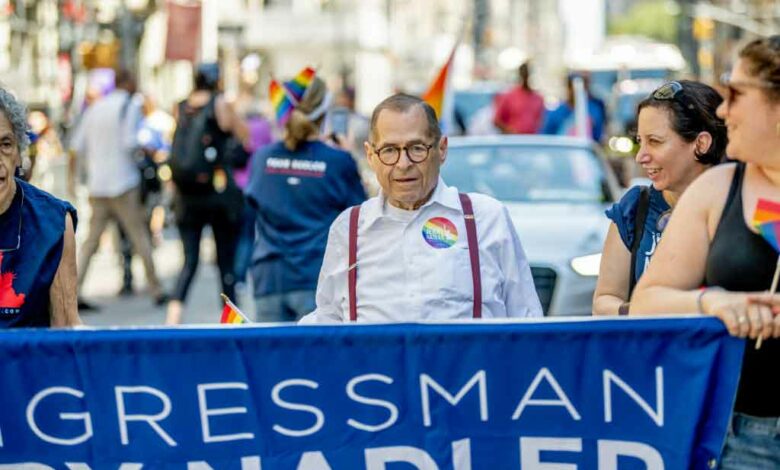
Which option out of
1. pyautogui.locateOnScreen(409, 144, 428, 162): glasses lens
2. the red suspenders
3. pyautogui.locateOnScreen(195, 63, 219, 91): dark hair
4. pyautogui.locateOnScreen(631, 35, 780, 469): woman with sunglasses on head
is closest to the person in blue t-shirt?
the red suspenders

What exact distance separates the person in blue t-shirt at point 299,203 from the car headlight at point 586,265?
1701 millimetres

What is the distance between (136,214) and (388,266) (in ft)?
32.5

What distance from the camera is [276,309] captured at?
336 inches

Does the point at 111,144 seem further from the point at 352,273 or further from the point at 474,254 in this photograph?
the point at 474,254

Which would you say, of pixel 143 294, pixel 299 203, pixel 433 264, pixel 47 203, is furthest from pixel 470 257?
pixel 143 294

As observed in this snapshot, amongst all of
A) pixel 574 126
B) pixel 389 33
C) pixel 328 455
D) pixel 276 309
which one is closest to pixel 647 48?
pixel 389 33

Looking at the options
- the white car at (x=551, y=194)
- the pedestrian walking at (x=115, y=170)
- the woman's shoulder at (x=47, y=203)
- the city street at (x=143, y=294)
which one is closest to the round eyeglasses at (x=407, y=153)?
the woman's shoulder at (x=47, y=203)

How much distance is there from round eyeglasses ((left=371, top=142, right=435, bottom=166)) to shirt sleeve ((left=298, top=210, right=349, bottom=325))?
0.23m

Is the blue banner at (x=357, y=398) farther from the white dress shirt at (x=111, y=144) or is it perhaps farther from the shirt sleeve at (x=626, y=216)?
the white dress shirt at (x=111, y=144)

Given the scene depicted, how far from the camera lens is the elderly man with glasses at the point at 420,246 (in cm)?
521

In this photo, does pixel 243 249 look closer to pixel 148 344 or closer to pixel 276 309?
pixel 276 309

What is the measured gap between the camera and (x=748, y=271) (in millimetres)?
3846

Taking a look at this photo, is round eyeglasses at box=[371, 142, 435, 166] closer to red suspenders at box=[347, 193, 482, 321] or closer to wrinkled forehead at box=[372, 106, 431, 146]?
wrinkled forehead at box=[372, 106, 431, 146]

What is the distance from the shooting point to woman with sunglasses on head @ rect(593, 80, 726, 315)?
5133 mm
